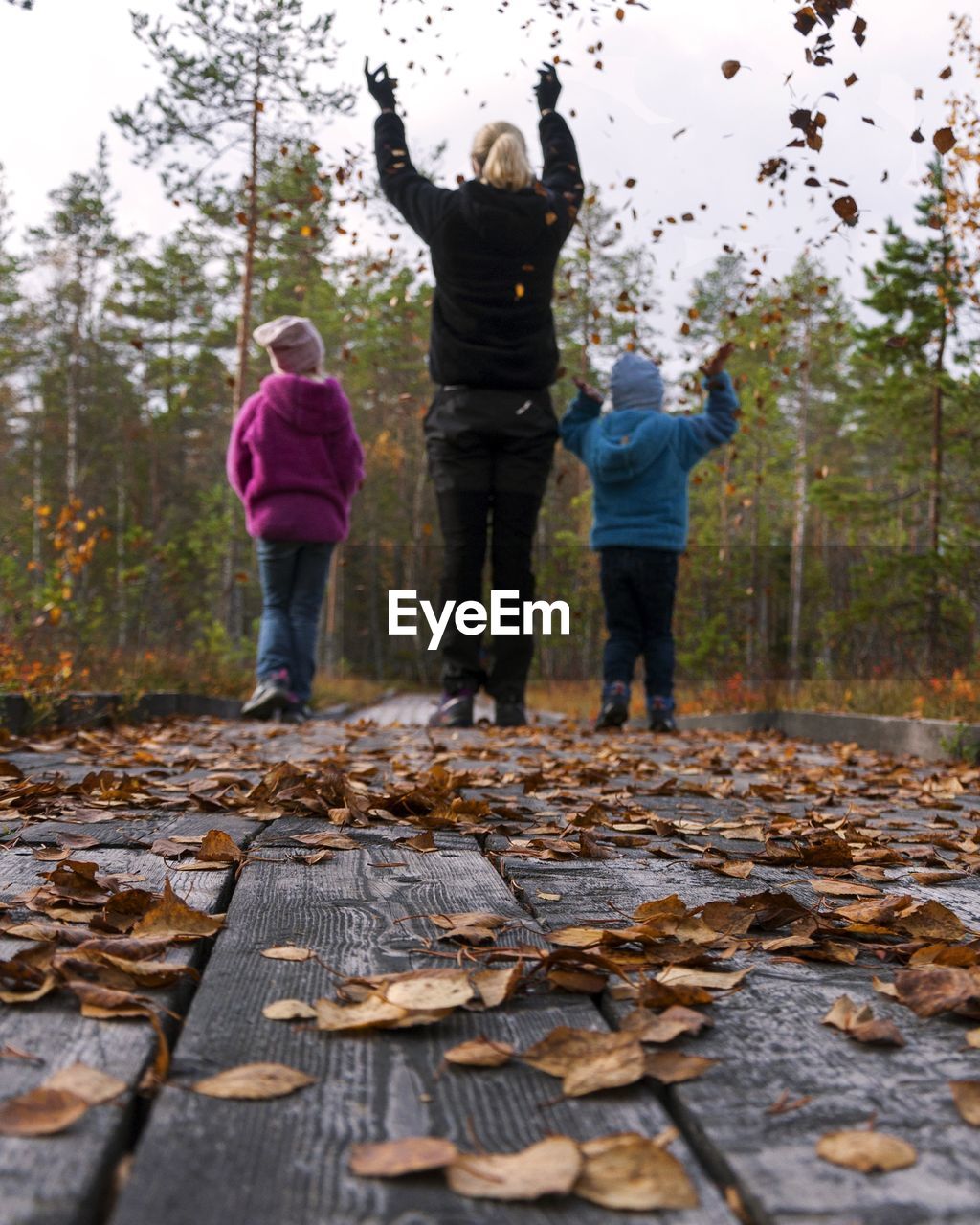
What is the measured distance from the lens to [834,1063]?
1.22 meters

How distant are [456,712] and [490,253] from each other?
2760 mm

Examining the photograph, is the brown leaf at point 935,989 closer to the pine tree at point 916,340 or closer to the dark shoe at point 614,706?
the dark shoe at point 614,706

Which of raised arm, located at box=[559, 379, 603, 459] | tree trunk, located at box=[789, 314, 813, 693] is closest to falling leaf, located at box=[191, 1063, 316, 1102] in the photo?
raised arm, located at box=[559, 379, 603, 459]

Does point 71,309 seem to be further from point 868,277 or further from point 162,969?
point 162,969

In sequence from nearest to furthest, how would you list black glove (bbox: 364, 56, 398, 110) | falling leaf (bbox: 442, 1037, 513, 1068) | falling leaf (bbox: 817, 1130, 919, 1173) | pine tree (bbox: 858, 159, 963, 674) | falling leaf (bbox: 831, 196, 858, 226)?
1. falling leaf (bbox: 817, 1130, 919, 1173)
2. falling leaf (bbox: 442, 1037, 513, 1068)
3. falling leaf (bbox: 831, 196, 858, 226)
4. black glove (bbox: 364, 56, 398, 110)
5. pine tree (bbox: 858, 159, 963, 674)

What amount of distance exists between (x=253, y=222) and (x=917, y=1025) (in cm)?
1681

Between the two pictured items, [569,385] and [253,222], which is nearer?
[253,222]

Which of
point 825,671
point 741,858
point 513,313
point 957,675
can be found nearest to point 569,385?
point 825,671

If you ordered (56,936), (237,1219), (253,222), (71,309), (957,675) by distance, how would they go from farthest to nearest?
(71,309) < (253,222) < (957,675) < (56,936) < (237,1219)

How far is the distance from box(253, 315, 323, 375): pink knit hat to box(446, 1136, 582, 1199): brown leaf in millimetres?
6940

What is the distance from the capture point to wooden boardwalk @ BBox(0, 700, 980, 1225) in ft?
3.01

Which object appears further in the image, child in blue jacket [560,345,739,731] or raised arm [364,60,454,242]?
child in blue jacket [560,345,739,731]

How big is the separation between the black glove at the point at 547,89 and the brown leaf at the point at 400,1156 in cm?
656

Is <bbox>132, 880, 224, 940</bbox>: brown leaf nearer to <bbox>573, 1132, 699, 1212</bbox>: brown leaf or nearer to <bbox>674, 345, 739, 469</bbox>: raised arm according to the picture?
<bbox>573, 1132, 699, 1212</bbox>: brown leaf
